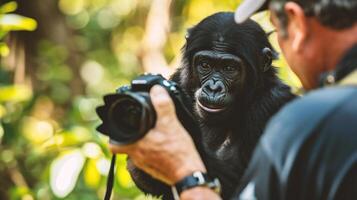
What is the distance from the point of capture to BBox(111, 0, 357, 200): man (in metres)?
2.05

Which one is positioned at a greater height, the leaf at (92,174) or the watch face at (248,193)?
the watch face at (248,193)

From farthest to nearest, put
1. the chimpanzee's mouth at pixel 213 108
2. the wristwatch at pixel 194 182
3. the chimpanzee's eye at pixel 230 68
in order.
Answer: the chimpanzee's eye at pixel 230 68
the chimpanzee's mouth at pixel 213 108
the wristwatch at pixel 194 182

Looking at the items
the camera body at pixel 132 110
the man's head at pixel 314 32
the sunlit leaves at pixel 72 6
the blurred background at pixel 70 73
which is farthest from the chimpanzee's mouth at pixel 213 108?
the sunlit leaves at pixel 72 6

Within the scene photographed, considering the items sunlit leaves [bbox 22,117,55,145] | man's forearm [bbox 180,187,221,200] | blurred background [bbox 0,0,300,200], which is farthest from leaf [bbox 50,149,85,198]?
man's forearm [bbox 180,187,221,200]

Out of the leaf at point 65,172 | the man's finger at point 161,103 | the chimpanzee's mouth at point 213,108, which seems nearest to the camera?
the man's finger at point 161,103

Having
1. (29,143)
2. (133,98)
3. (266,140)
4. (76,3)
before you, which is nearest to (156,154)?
(133,98)

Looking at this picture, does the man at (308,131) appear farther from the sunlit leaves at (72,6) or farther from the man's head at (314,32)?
the sunlit leaves at (72,6)

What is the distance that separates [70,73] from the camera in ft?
30.0

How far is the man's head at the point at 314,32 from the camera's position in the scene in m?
2.20

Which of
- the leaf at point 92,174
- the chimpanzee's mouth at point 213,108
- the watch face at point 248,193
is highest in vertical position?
the watch face at point 248,193

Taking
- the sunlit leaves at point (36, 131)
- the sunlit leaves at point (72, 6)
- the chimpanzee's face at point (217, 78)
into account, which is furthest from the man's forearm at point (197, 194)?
the sunlit leaves at point (72, 6)

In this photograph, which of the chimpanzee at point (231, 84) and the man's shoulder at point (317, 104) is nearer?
the man's shoulder at point (317, 104)

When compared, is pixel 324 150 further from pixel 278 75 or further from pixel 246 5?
pixel 278 75

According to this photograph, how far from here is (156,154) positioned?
2521mm
